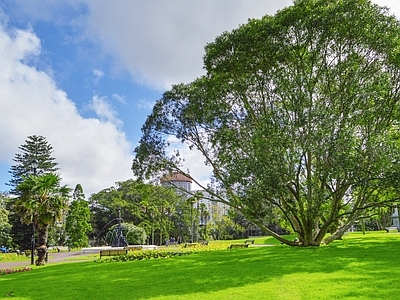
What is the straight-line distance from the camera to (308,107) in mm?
17609

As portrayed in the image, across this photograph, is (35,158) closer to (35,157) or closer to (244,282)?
(35,157)

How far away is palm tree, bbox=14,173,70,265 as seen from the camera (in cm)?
2073

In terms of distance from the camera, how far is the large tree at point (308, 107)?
642 inches

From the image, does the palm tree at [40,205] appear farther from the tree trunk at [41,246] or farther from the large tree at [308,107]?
the large tree at [308,107]

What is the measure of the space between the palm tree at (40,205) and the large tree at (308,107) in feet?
31.8

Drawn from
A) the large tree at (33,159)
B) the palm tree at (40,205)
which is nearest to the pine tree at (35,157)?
the large tree at (33,159)

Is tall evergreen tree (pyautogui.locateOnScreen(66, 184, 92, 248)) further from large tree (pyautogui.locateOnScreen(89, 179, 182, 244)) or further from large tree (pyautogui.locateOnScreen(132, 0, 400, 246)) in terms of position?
large tree (pyautogui.locateOnScreen(132, 0, 400, 246))

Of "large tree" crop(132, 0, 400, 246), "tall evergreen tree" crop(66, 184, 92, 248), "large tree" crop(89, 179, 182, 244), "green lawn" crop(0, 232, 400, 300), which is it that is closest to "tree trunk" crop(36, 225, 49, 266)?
"green lawn" crop(0, 232, 400, 300)

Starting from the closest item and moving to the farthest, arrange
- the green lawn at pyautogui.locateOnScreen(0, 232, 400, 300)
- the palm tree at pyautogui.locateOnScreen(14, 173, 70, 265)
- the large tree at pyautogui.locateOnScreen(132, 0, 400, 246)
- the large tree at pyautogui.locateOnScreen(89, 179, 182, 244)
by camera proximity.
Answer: the green lawn at pyautogui.locateOnScreen(0, 232, 400, 300), the large tree at pyautogui.locateOnScreen(132, 0, 400, 246), the palm tree at pyautogui.locateOnScreen(14, 173, 70, 265), the large tree at pyautogui.locateOnScreen(89, 179, 182, 244)

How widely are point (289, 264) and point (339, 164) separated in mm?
5308

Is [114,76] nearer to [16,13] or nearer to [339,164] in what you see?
[16,13]

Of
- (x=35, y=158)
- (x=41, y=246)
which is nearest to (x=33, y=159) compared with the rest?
(x=35, y=158)

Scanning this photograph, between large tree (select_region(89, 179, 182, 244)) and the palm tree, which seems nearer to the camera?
the palm tree

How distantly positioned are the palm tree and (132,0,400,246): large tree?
31.8 ft
